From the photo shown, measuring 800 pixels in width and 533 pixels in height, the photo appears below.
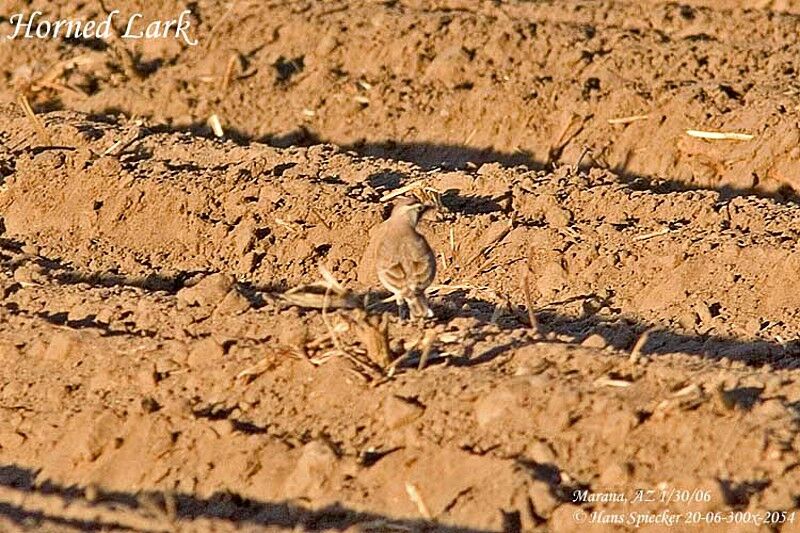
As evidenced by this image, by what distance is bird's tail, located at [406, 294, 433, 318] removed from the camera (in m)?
8.61

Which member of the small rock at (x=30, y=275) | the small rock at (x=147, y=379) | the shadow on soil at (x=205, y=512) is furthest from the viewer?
the small rock at (x=30, y=275)

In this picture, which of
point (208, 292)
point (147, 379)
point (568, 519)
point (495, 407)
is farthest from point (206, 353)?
point (568, 519)

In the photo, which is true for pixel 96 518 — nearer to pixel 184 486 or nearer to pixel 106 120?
pixel 184 486

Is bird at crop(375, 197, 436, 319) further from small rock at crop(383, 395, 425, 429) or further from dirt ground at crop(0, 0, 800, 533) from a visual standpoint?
small rock at crop(383, 395, 425, 429)

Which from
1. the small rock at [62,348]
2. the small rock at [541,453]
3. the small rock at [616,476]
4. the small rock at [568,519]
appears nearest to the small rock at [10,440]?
the small rock at [62,348]

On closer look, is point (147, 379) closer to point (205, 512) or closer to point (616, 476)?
point (205, 512)

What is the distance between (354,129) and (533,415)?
5.36 metres

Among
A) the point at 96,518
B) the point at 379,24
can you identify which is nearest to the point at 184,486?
the point at 96,518

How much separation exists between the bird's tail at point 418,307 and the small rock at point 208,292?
97 cm

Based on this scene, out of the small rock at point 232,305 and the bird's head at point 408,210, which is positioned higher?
the bird's head at point 408,210

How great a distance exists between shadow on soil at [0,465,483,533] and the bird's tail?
1.51 m

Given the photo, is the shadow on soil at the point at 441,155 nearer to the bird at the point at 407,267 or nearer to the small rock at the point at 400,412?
the bird at the point at 407,267

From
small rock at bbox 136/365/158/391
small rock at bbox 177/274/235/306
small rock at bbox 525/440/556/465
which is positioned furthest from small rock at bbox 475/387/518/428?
small rock at bbox 177/274/235/306

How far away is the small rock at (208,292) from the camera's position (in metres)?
8.91
